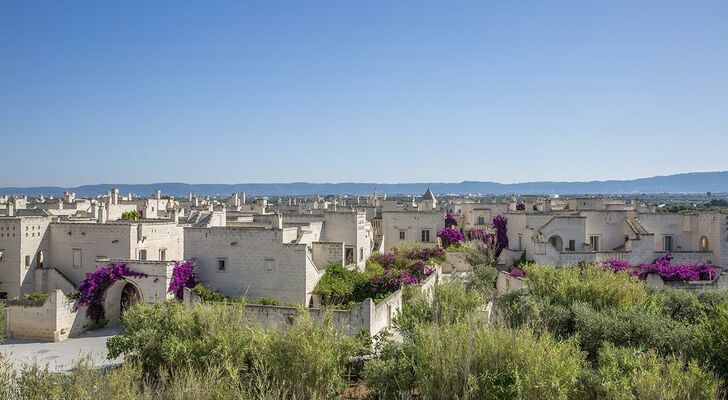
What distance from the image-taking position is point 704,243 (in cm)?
4006

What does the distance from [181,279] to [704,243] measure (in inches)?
1433

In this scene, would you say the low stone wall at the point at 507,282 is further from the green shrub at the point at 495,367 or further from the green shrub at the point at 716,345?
the green shrub at the point at 495,367

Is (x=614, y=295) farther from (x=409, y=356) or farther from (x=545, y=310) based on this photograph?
(x=409, y=356)

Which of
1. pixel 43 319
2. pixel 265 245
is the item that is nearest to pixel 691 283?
pixel 265 245

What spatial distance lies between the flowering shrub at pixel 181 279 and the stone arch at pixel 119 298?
2.03 meters

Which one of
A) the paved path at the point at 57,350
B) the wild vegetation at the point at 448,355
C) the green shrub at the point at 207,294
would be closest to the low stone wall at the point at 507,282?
the wild vegetation at the point at 448,355

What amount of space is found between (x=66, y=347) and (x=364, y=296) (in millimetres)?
15399

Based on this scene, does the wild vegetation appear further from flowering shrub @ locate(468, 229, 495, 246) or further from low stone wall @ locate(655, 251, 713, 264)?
flowering shrub @ locate(468, 229, 495, 246)

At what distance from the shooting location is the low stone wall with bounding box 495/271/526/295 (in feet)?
103

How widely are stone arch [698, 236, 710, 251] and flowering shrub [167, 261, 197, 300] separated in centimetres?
3558

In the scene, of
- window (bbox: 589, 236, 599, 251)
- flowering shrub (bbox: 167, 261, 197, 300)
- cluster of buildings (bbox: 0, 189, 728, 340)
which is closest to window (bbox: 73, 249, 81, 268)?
cluster of buildings (bbox: 0, 189, 728, 340)

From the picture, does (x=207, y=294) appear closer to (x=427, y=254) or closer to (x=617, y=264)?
(x=427, y=254)

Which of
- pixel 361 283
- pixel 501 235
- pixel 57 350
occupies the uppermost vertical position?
pixel 501 235

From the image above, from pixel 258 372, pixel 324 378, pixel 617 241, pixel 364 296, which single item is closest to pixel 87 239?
pixel 364 296
